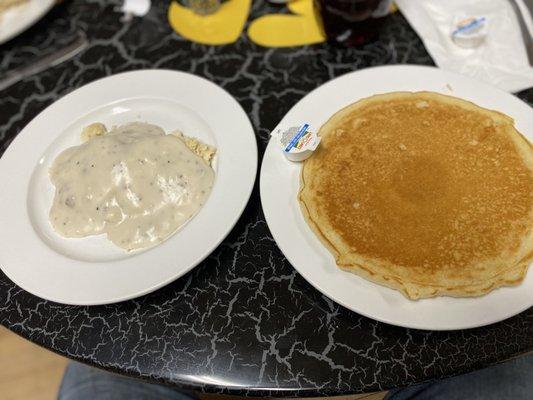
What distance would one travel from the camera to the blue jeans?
1094 millimetres

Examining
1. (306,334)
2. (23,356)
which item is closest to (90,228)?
(306,334)

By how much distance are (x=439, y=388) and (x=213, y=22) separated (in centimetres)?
130

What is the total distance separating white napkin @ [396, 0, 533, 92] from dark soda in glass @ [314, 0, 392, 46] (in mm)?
151

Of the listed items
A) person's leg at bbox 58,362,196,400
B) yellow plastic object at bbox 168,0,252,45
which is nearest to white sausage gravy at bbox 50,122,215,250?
person's leg at bbox 58,362,196,400

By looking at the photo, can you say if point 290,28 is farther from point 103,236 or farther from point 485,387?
point 485,387

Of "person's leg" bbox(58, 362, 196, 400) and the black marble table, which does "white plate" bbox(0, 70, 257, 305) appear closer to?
the black marble table

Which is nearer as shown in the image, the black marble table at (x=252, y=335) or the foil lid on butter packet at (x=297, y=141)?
the black marble table at (x=252, y=335)

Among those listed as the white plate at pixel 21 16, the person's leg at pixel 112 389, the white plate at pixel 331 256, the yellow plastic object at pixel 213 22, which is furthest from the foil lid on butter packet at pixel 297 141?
the white plate at pixel 21 16

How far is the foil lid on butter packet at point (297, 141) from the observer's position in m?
1.04

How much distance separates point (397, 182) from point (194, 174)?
0.47 metres

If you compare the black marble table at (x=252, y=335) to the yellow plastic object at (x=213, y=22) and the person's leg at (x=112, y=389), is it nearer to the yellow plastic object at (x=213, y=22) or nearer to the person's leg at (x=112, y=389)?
the person's leg at (x=112, y=389)

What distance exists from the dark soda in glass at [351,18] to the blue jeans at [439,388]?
99cm

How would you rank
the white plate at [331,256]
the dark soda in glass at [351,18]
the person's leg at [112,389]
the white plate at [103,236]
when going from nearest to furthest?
the white plate at [331,256]
the white plate at [103,236]
the person's leg at [112,389]
the dark soda in glass at [351,18]

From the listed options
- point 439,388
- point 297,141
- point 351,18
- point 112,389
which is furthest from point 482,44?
point 112,389
